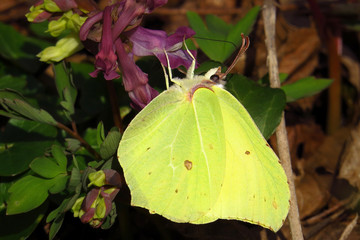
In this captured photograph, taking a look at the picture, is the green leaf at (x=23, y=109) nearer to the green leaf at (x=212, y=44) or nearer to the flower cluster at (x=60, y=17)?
the flower cluster at (x=60, y=17)

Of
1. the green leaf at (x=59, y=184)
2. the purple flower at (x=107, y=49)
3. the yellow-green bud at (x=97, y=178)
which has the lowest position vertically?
the green leaf at (x=59, y=184)

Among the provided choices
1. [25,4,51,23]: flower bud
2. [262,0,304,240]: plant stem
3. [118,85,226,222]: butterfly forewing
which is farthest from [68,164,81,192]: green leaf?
[262,0,304,240]: plant stem

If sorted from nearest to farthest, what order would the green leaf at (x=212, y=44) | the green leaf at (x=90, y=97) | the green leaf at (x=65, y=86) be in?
the green leaf at (x=65, y=86), the green leaf at (x=212, y=44), the green leaf at (x=90, y=97)

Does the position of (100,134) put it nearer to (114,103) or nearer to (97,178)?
(114,103)

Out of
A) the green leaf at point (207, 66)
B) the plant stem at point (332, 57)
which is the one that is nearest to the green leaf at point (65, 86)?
the green leaf at point (207, 66)

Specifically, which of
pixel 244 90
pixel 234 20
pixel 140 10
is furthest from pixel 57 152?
pixel 234 20

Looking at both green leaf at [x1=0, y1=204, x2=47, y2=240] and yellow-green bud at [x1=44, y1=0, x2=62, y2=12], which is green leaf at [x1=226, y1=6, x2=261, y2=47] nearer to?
yellow-green bud at [x1=44, y1=0, x2=62, y2=12]
